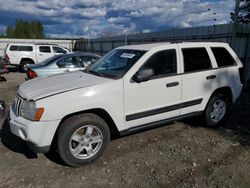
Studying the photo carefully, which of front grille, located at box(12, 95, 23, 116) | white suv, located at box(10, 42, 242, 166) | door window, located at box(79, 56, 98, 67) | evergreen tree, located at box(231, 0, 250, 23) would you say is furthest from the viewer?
evergreen tree, located at box(231, 0, 250, 23)

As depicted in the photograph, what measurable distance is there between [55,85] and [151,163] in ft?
6.27

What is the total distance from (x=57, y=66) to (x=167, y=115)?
4.85 metres

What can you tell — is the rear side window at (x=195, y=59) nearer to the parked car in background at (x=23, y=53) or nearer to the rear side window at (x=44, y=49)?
the parked car in background at (x=23, y=53)

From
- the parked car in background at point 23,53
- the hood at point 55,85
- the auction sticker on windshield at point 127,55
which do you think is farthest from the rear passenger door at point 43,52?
the auction sticker on windshield at point 127,55

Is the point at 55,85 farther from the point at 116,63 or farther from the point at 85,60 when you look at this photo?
the point at 85,60

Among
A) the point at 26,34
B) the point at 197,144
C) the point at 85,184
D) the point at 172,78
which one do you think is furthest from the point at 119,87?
the point at 26,34

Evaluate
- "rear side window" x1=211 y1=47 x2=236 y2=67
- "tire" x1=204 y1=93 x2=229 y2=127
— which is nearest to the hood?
"tire" x1=204 y1=93 x2=229 y2=127

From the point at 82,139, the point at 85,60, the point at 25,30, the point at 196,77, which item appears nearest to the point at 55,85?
the point at 82,139

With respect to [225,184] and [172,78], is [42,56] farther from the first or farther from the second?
[225,184]

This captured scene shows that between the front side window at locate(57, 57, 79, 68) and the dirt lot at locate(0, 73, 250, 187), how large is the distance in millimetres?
3459

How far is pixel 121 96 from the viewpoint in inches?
138

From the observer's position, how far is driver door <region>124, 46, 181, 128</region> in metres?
3.63

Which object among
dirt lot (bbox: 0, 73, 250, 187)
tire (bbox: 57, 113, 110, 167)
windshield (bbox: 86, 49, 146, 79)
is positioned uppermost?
windshield (bbox: 86, 49, 146, 79)

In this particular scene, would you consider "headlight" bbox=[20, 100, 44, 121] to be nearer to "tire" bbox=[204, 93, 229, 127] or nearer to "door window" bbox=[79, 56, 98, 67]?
"tire" bbox=[204, 93, 229, 127]
